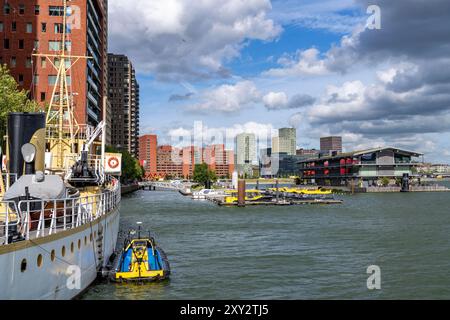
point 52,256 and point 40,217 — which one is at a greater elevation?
point 40,217

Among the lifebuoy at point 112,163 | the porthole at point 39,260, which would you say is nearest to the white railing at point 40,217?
the porthole at point 39,260

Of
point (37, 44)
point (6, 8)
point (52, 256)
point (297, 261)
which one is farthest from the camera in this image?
point (6, 8)

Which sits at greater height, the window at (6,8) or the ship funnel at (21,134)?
the window at (6,8)

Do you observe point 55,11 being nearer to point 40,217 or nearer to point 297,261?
point 297,261

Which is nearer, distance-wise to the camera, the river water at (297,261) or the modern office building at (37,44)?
the river water at (297,261)

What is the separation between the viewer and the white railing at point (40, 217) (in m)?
16.9

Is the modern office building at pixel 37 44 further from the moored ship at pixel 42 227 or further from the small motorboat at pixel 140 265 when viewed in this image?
the small motorboat at pixel 140 265

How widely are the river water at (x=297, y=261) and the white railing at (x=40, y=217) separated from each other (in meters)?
4.50

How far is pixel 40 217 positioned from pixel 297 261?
23473 millimetres

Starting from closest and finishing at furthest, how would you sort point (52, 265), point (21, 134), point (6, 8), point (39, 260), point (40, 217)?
point (39, 260) < point (40, 217) < point (52, 265) < point (21, 134) < point (6, 8)

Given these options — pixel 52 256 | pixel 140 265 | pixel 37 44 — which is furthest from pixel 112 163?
pixel 37 44

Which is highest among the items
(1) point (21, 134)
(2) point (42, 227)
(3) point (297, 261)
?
(1) point (21, 134)

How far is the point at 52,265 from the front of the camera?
60.8 feet
